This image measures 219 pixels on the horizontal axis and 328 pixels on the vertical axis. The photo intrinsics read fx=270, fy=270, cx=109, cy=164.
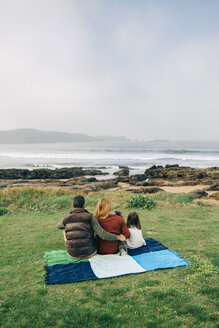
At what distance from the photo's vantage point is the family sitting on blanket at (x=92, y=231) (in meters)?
5.54

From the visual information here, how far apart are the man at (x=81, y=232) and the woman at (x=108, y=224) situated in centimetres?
18

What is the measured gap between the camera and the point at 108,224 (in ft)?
19.1

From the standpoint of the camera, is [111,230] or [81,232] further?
[111,230]

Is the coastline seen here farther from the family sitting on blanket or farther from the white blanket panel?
the white blanket panel

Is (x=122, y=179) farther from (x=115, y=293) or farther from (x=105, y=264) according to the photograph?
(x=115, y=293)

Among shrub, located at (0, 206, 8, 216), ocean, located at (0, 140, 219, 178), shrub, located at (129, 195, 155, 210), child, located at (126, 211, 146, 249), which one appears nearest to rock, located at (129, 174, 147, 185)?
ocean, located at (0, 140, 219, 178)

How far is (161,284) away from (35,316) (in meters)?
2.10

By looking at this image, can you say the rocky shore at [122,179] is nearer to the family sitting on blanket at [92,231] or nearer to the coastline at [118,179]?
the coastline at [118,179]

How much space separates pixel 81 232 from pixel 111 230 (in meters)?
0.69

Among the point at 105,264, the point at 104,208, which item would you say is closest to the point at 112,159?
the point at 104,208

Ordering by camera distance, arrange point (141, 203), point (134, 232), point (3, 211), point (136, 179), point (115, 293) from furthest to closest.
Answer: point (136, 179), point (141, 203), point (3, 211), point (134, 232), point (115, 293)

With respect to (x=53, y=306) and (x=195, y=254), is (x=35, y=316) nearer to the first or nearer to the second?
(x=53, y=306)

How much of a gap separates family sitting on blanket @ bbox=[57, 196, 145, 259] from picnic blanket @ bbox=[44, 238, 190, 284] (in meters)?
0.19

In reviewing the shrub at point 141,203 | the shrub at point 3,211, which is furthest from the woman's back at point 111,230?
the shrub at point 3,211
